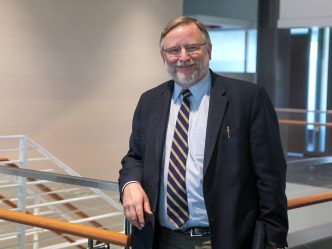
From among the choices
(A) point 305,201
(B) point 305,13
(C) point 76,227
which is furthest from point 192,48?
(B) point 305,13

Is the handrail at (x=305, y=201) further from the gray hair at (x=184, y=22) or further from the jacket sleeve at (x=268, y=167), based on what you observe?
the gray hair at (x=184, y=22)

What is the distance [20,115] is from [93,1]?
223cm

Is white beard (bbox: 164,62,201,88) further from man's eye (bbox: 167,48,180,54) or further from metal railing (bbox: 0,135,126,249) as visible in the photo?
metal railing (bbox: 0,135,126,249)

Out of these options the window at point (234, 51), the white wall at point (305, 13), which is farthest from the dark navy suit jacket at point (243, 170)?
the window at point (234, 51)

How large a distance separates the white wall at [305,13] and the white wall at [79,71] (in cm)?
218

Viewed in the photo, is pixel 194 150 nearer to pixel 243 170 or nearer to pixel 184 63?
pixel 243 170

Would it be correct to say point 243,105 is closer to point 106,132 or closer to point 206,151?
point 206,151

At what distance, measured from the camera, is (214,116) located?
6.15 feet

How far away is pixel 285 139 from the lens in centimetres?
931

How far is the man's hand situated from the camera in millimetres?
1893

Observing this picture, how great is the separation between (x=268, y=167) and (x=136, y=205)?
0.45 meters

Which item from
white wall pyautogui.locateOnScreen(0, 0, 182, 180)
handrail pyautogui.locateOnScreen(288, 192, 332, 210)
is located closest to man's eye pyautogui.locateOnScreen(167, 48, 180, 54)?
handrail pyautogui.locateOnScreen(288, 192, 332, 210)

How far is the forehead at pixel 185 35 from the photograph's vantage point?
187 cm

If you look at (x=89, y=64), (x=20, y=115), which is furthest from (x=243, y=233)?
(x=89, y=64)
